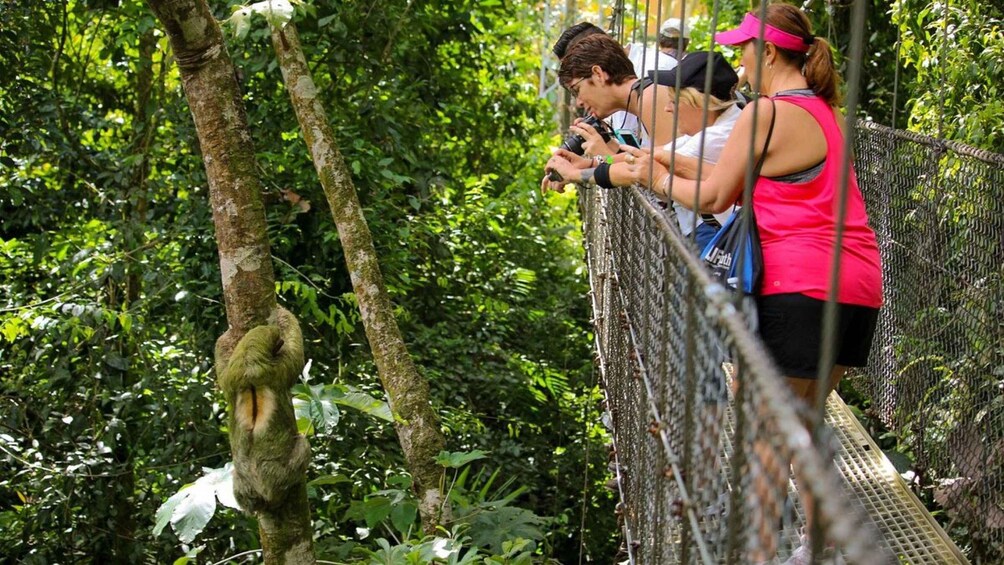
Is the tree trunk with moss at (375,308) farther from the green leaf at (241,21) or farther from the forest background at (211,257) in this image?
the green leaf at (241,21)

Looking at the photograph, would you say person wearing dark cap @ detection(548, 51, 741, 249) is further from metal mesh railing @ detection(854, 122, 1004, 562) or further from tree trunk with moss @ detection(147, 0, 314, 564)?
tree trunk with moss @ detection(147, 0, 314, 564)

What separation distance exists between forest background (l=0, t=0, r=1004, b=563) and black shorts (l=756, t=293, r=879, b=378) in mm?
1265

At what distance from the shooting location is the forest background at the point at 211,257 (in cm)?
374

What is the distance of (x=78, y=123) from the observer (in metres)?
4.95

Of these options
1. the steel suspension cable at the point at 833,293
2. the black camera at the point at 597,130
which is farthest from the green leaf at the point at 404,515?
the steel suspension cable at the point at 833,293

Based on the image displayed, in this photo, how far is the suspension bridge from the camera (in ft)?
3.10

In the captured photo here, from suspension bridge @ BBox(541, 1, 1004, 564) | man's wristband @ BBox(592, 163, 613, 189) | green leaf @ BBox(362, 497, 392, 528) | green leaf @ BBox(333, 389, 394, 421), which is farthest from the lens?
green leaf @ BBox(362, 497, 392, 528)

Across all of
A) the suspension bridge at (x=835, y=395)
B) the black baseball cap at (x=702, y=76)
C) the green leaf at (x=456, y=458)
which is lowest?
the green leaf at (x=456, y=458)

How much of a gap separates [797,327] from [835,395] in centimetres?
135

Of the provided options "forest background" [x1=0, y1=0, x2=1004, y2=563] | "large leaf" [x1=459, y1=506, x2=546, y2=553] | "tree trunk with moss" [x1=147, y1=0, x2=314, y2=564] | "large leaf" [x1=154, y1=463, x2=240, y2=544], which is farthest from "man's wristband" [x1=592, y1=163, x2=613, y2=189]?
"large leaf" [x1=459, y1=506, x2=546, y2=553]

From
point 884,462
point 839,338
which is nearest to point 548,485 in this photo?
point 884,462

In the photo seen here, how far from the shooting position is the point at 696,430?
1213 millimetres

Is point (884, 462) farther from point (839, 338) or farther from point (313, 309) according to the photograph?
point (313, 309)

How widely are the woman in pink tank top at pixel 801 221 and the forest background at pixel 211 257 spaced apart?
1.27 metres
